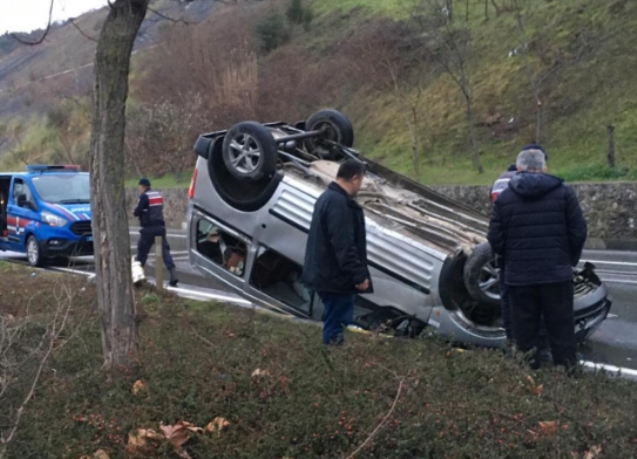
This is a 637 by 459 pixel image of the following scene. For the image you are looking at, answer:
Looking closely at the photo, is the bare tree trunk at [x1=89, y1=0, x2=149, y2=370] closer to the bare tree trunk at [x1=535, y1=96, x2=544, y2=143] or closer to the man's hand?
the man's hand

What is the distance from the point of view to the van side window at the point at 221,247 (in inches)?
348

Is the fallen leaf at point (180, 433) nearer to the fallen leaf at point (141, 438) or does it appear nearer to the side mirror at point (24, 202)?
the fallen leaf at point (141, 438)

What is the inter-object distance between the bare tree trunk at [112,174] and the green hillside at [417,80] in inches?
661

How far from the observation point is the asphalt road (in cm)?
796

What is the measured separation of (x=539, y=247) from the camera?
5.84m

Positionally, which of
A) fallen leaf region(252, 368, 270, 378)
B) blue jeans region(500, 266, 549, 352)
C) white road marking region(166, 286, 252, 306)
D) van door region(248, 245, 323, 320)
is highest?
fallen leaf region(252, 368, 270, 378)

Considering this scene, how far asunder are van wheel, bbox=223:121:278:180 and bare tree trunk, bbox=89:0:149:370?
116 inches

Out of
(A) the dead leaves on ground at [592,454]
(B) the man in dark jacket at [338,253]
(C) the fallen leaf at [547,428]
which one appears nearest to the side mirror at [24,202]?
(B) the man in dark jacket at [338,253]

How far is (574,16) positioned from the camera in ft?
94.0

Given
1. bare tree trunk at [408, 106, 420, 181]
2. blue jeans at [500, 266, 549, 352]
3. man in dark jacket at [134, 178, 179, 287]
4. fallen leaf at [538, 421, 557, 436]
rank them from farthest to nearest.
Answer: bare tree trunk at [408, 106, 420, 181] → man in dark jacket at [134, 178, 179, 287] → blue jeans at [500, 266, 549, 352] → fallen leaf at [538, 421, 557, 436]

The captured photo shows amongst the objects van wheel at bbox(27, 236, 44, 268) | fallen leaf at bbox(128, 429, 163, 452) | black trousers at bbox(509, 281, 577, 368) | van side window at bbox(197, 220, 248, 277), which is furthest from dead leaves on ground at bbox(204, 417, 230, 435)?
van wheel at bbox(27, 236, 44, 268)

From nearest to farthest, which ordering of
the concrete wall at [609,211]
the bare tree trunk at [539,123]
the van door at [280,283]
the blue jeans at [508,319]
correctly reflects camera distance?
1. the blue jeans at [508,319]
2. the van door at [280,283]
3. the concrete wall at [609,211]
4. the bare tree trunk at [539,123]

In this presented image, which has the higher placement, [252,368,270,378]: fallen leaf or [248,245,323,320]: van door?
[252,368,270,378]: fallen leaf

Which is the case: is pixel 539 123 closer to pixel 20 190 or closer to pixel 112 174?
pixel 20 190
